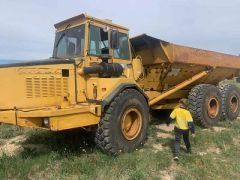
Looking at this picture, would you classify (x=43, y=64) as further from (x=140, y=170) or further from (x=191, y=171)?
(x=191, y=171)

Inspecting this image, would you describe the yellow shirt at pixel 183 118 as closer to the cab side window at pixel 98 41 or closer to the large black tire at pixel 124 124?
the large black tire at pixel 124 124

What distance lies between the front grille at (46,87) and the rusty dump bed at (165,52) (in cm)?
319

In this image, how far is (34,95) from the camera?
635 cm

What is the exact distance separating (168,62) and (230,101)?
349 cm

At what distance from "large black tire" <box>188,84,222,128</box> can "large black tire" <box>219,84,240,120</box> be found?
31.2 inches

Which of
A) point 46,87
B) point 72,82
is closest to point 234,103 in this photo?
point 72,82

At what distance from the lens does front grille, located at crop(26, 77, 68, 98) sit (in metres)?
6.25

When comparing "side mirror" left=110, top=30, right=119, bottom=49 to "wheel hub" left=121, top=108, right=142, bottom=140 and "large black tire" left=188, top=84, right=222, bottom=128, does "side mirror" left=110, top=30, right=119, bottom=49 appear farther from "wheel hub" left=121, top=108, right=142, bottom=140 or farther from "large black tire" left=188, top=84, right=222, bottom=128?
"large black tire" left=188, top=84, right=222, bottom=128

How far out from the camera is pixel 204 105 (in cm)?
935

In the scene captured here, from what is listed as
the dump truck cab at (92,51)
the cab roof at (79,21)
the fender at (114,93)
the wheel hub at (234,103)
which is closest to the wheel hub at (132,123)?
the fender at (114,93)

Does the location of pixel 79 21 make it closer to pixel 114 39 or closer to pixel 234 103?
pixel 114 39

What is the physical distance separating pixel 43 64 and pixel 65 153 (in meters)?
1.82

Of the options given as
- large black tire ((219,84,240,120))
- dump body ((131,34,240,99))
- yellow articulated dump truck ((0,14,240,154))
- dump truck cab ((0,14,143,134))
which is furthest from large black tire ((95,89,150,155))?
large black tire ((219,84,240,120))

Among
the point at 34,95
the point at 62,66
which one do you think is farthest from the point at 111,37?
the point at 34,95
